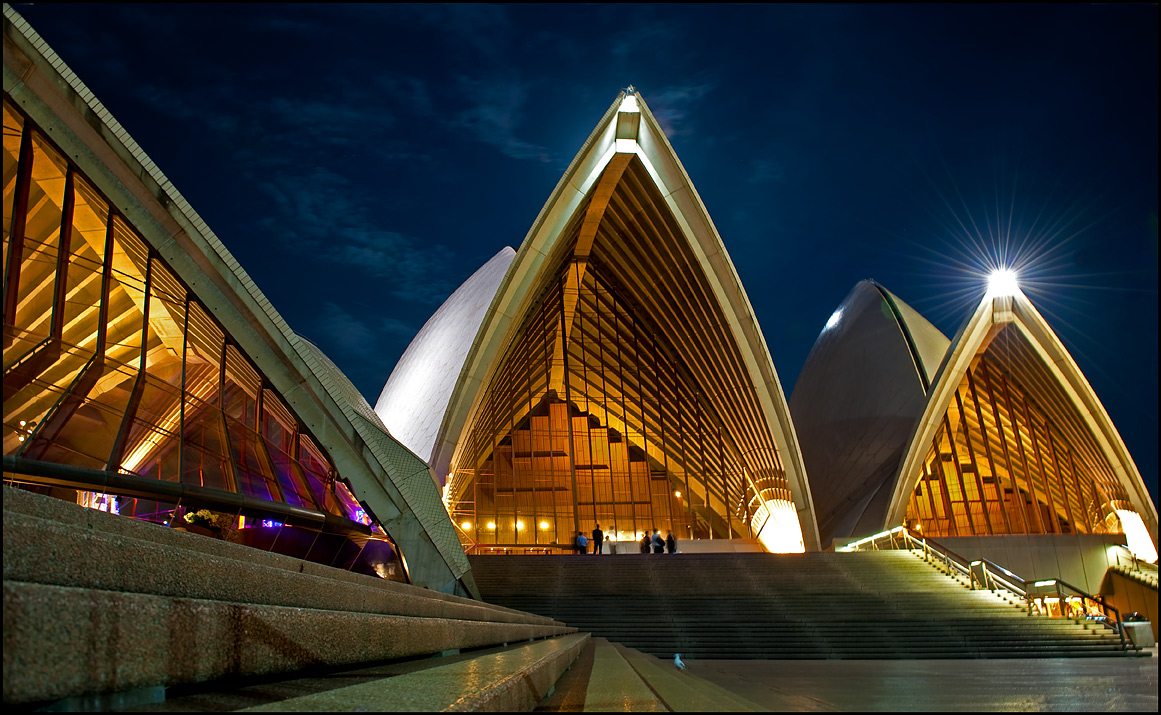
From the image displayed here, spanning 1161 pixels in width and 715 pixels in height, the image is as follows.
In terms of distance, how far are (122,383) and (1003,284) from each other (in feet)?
78.2

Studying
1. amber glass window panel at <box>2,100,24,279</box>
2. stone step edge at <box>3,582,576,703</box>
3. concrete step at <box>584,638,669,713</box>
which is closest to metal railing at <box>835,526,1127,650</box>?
concrete step at <box>584,638,669,713</box>

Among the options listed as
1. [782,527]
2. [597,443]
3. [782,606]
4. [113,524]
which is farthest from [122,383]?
[782,527]

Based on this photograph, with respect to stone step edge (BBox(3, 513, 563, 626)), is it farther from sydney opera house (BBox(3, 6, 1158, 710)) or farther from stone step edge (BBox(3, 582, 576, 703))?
sydney opera house (BBox(3, 6, 1158, 710))

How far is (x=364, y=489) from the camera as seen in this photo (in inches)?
498

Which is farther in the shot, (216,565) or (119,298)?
(119,298)

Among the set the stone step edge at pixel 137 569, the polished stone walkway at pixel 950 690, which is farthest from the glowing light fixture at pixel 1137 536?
the stone step edge at pixel 137 569

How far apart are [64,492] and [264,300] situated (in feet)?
14.2

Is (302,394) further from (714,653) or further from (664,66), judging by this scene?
(664,66)

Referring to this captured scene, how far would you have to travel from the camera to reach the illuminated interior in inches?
1055

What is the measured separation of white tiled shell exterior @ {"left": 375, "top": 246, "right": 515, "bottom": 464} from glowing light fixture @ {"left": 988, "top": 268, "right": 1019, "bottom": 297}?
15.1 metres

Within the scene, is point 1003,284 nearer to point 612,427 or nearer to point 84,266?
point 612,427

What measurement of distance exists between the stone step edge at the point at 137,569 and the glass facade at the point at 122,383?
6488mm

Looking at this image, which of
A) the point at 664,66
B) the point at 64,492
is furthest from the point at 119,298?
the point at 664,66

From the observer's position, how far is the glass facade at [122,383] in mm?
8281
